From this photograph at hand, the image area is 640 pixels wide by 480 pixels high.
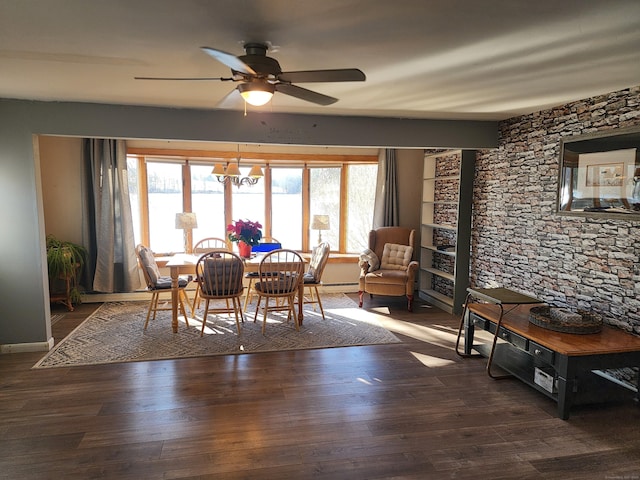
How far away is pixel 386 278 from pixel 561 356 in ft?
9.11

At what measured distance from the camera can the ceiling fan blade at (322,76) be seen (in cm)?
217

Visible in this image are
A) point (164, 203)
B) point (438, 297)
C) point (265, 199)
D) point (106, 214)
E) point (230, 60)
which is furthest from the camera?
point (265, 199)

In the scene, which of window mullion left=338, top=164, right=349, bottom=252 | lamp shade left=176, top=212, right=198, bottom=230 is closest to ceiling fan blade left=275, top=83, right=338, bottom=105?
lamp shade left=176, top=212, right=198, bottom=230

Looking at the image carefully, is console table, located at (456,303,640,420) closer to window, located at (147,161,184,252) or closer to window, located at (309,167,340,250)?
window, located at (309,167,340,250)

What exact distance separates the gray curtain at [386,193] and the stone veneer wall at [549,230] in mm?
1521

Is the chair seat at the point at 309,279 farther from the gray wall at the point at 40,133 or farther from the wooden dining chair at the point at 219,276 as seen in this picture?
the gray wall at the point at 40,133

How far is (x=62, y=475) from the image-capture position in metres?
2.21

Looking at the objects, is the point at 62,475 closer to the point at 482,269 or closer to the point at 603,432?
the point at 603,432

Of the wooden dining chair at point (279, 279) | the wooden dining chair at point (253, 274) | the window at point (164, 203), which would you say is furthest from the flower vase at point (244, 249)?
the window at point (164, 203)

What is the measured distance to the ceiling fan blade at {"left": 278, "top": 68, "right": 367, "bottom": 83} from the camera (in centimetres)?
217

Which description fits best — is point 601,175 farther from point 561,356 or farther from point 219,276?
point 219,276

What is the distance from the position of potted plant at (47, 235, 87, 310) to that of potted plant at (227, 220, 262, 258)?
216 cm

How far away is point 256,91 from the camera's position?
2336 mm

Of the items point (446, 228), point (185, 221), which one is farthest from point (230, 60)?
point (446, 228)
